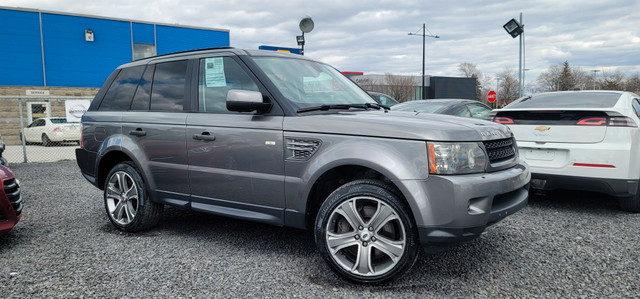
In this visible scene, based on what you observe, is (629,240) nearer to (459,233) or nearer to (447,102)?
(459,233)

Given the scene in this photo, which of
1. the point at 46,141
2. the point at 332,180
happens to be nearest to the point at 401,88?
the point at 46,141

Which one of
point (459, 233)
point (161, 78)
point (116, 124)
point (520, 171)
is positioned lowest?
point (459, 233)

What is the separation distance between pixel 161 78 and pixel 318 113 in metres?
1.88

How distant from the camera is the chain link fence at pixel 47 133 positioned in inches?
478

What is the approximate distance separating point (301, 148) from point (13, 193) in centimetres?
289

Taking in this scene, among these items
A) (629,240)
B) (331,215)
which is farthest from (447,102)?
(331,215)

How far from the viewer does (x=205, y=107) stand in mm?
4055

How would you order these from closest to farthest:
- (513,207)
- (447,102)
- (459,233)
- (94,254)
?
(459,233), (513,207), (94,254), (447,102)

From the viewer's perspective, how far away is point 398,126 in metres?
3.10

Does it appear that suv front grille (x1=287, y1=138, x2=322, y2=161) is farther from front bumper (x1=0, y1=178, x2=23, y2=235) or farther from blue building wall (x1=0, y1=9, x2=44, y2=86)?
blue building wall (x1=0, y1=9, x2=44, y2=86)

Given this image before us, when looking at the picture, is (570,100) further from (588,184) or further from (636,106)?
(588,184)

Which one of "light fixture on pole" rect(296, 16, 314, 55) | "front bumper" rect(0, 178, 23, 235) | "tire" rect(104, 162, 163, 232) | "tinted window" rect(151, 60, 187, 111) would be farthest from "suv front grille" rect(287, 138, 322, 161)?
"light fixture on pole" rect(296, 16, 314, 55)

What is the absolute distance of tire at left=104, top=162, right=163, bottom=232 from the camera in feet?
14.7

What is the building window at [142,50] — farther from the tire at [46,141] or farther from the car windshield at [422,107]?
the car windshield at [422,107]
